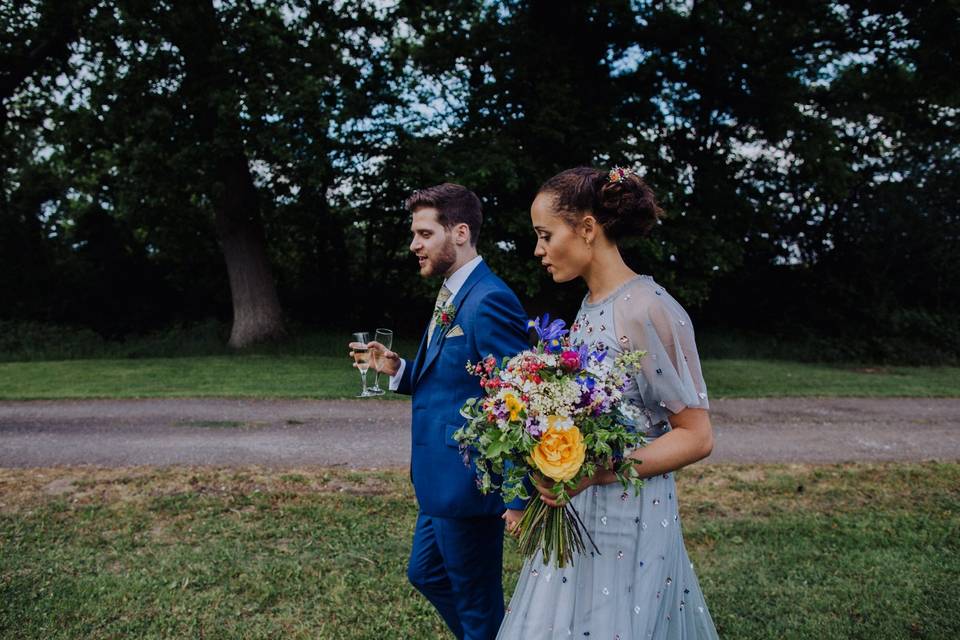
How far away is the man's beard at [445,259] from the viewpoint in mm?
3271

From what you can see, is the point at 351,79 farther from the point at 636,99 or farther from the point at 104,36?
the point at 636,99

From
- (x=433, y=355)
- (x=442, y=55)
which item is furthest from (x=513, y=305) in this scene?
(x=442, y=55)

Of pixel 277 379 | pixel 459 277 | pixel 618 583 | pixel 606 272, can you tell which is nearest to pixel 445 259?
pixel 459 277

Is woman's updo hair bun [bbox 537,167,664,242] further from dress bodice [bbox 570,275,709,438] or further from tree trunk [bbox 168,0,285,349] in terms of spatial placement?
tree trunk [bbox 168,0,285,349]

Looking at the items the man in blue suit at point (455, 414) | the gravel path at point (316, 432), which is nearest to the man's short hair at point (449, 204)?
the man in blue suit at point (455, 414)

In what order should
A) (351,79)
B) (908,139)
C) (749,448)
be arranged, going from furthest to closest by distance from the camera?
1. (908,139)
2. (351,79)
3. (749,448)

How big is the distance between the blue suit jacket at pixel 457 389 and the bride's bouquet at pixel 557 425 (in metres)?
0.73

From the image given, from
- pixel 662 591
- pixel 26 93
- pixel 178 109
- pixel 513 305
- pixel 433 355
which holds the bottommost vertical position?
pixel 662 591

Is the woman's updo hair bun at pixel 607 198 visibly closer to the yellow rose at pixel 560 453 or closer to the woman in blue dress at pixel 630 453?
the woman in blue dress at pixel 630 453

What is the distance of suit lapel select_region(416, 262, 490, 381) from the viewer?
3.17 m

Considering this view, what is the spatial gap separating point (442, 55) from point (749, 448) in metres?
11.8

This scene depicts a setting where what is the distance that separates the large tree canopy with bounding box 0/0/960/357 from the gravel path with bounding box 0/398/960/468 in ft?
18.8

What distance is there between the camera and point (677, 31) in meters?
16.5

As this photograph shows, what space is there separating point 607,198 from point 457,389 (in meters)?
1.08
